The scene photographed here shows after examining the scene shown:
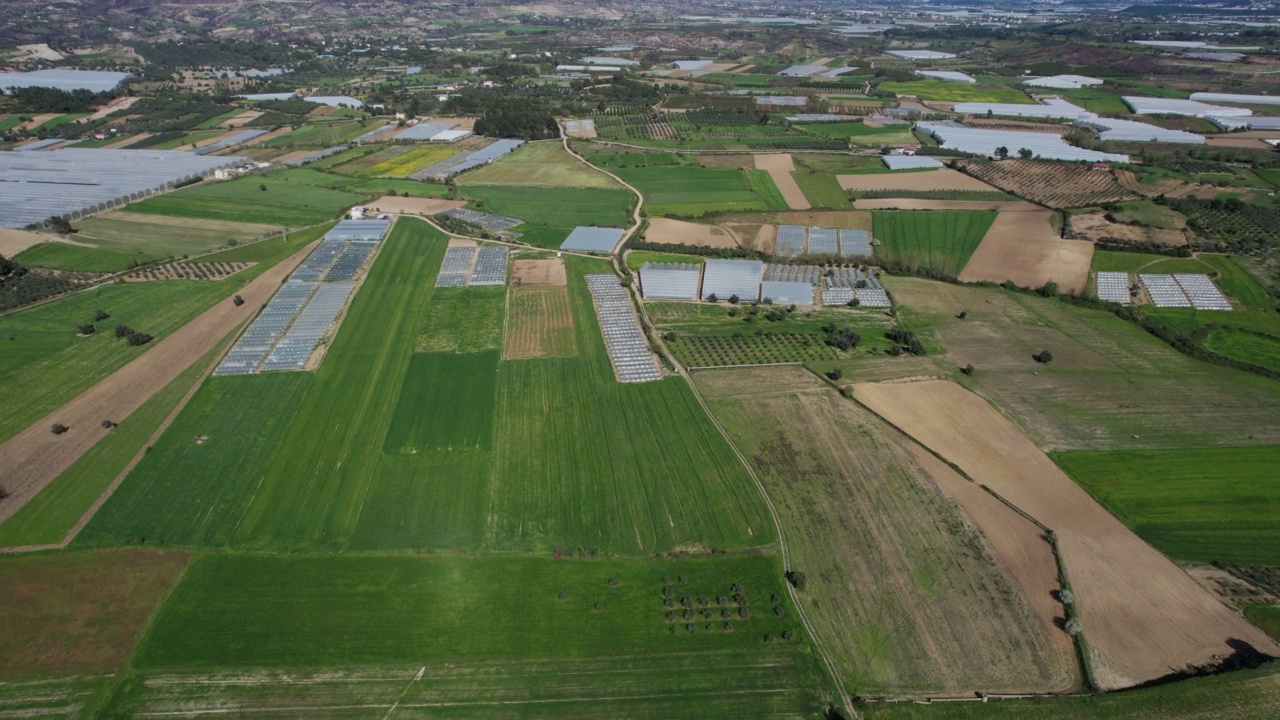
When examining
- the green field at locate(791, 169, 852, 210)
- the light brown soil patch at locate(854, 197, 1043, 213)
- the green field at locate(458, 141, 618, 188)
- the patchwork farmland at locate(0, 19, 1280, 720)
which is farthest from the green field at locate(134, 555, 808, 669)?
the green field at locate(458, 141, 618, 188)

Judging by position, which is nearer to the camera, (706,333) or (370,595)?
(370,595)

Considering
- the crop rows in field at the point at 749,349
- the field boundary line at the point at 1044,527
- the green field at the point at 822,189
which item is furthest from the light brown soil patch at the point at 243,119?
the field boundary line at the point at 1044,527

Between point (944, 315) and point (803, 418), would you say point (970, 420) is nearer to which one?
point (803, 418)

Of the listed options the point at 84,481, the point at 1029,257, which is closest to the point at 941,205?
the point at 1029,257

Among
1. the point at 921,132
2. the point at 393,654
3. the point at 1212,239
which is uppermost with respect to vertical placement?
the point at 921,132

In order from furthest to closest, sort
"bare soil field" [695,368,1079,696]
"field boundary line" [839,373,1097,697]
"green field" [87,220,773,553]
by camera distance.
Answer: "green field" [87,220,773,553], "bare soil field" [695,368,1079,696], "field boundary line" [839,373,1097,697]

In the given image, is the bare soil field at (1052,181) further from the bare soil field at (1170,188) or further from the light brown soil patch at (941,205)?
the light brown soil patch at (941,205)

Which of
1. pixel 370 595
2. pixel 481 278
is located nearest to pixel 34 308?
pixel 481 278

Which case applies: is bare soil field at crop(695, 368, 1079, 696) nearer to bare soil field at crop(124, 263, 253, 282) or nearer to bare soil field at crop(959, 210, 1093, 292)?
bare soil field at crop(959, 210, 1093, 292)
